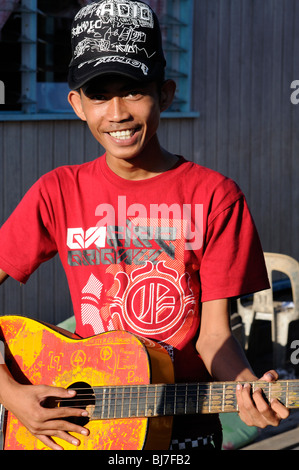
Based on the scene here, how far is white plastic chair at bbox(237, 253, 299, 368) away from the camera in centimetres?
598

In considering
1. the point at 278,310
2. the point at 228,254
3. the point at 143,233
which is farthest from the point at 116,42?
the point at 278,310

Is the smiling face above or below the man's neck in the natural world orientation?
above

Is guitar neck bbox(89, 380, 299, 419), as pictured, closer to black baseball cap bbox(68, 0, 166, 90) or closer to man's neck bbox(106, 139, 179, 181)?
man's neck bbox(106, 139, 179, 181)

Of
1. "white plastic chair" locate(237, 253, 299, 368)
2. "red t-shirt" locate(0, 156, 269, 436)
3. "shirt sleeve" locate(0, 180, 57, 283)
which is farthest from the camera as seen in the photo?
"white plastic chair" locate(237, 253, 299, 368)

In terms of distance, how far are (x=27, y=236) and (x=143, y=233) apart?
15.7 inches

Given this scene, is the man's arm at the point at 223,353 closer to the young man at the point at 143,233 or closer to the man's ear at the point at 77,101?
the young man at the point at 143,233

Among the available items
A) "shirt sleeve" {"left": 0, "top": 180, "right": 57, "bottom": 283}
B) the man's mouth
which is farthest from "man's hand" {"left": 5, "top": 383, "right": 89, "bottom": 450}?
the man's mouth

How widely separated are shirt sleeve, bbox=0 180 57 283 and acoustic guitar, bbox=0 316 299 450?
0.27m

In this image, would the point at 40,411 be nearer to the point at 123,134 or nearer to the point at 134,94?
the point at 123,134

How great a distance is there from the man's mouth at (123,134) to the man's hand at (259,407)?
0.83 metres

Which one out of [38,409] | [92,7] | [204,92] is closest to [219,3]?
[204,92]

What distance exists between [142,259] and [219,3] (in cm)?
547

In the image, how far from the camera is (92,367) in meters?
2.44
